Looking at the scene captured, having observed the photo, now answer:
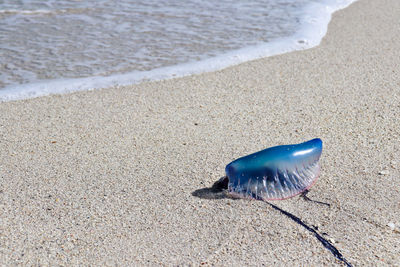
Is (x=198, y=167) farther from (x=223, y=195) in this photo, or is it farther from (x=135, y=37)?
(x=135, y=37)

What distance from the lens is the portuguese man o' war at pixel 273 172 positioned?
222 centimetres

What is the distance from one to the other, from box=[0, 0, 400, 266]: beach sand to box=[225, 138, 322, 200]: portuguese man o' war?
60mm

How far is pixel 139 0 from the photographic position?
6984 mm

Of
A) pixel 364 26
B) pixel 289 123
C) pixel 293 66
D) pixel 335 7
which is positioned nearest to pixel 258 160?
pixel 289 123

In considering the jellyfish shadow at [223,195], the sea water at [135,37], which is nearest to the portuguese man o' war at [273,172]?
the jellyfish shadow at [223,195]

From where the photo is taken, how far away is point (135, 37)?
5.33 metres

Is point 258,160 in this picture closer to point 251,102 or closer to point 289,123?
point 289,123

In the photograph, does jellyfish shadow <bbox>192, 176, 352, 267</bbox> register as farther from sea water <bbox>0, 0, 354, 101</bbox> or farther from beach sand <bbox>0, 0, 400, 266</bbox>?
sea water <bbox>0, 0, 354, 101</bbox>

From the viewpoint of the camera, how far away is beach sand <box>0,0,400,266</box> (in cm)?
200

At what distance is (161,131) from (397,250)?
63.1 inches

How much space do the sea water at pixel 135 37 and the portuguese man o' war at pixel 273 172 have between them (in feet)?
6.86

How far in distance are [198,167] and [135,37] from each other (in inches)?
119

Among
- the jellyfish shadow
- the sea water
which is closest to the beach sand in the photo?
the jellyfish shadow

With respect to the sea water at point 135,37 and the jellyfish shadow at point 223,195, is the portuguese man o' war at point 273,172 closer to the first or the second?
the jellyfish shadow at point 223,195
